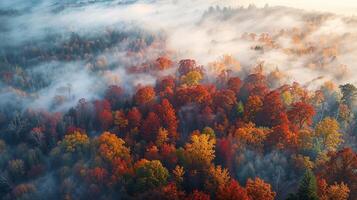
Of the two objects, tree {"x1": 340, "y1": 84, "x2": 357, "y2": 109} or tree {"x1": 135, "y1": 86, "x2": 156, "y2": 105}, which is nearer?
tree {"x1": 340, "y1": 84, "x2": 357, "y2": 109}

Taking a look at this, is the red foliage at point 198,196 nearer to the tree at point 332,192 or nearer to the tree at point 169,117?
the tree at point 332,192

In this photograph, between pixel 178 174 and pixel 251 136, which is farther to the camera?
pixel 251 136

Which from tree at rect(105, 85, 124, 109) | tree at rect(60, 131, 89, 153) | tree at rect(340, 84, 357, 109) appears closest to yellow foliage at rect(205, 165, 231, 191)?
tree at rect(60, 131, 89, 153)

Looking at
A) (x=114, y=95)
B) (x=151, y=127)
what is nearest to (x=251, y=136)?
(x=151, y=127)

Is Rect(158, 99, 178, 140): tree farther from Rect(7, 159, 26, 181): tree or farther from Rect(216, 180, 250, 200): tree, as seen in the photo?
Result: Rect(7, 159, 26, 181): tree

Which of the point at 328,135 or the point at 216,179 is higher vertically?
the point at 328,135

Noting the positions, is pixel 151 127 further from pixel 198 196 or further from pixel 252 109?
pixel 198 196

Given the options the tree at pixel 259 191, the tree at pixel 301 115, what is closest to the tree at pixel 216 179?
the tree at pixel 259 191
